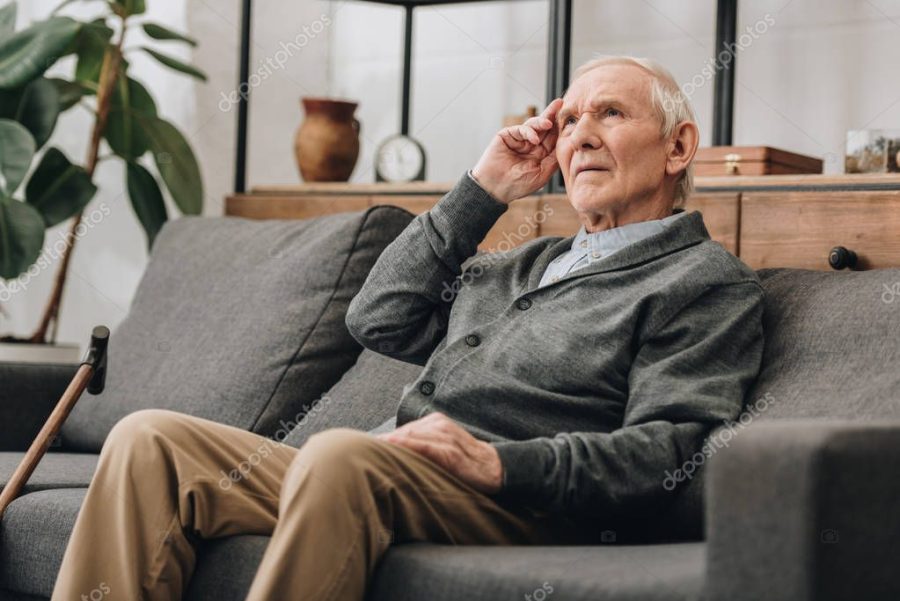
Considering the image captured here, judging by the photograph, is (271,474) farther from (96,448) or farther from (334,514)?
(96,448)

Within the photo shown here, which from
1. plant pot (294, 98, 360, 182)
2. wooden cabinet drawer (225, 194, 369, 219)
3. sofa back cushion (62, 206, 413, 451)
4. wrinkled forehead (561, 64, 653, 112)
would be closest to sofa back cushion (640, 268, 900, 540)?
wrinkled forehead (561, 64, 653, 112)

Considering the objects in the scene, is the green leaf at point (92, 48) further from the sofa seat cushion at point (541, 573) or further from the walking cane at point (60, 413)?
the sofa seat cushion at point (541, 573)

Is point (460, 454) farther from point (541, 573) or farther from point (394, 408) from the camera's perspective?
point (394, 408)

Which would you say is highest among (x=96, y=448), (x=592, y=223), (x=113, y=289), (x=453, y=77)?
(x=453, y=77)

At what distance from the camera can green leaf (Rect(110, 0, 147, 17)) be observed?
334 cm

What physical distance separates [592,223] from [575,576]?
768 millimetres

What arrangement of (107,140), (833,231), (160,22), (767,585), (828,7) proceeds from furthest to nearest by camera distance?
(160,22) < (107,140) < (828,7) < (833,231) < (767,585)

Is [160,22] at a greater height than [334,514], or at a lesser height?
greater

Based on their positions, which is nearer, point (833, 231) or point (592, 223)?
point (592, 223)

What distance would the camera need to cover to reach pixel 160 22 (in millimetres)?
3764

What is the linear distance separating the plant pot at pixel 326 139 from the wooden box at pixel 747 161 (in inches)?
40.1

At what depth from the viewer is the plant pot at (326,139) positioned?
3154 mm

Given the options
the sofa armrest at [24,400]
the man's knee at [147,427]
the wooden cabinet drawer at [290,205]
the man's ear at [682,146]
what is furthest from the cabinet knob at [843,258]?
the sofa armrest at [24,400]

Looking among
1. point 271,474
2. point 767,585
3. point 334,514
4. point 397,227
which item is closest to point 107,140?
point 397,227
